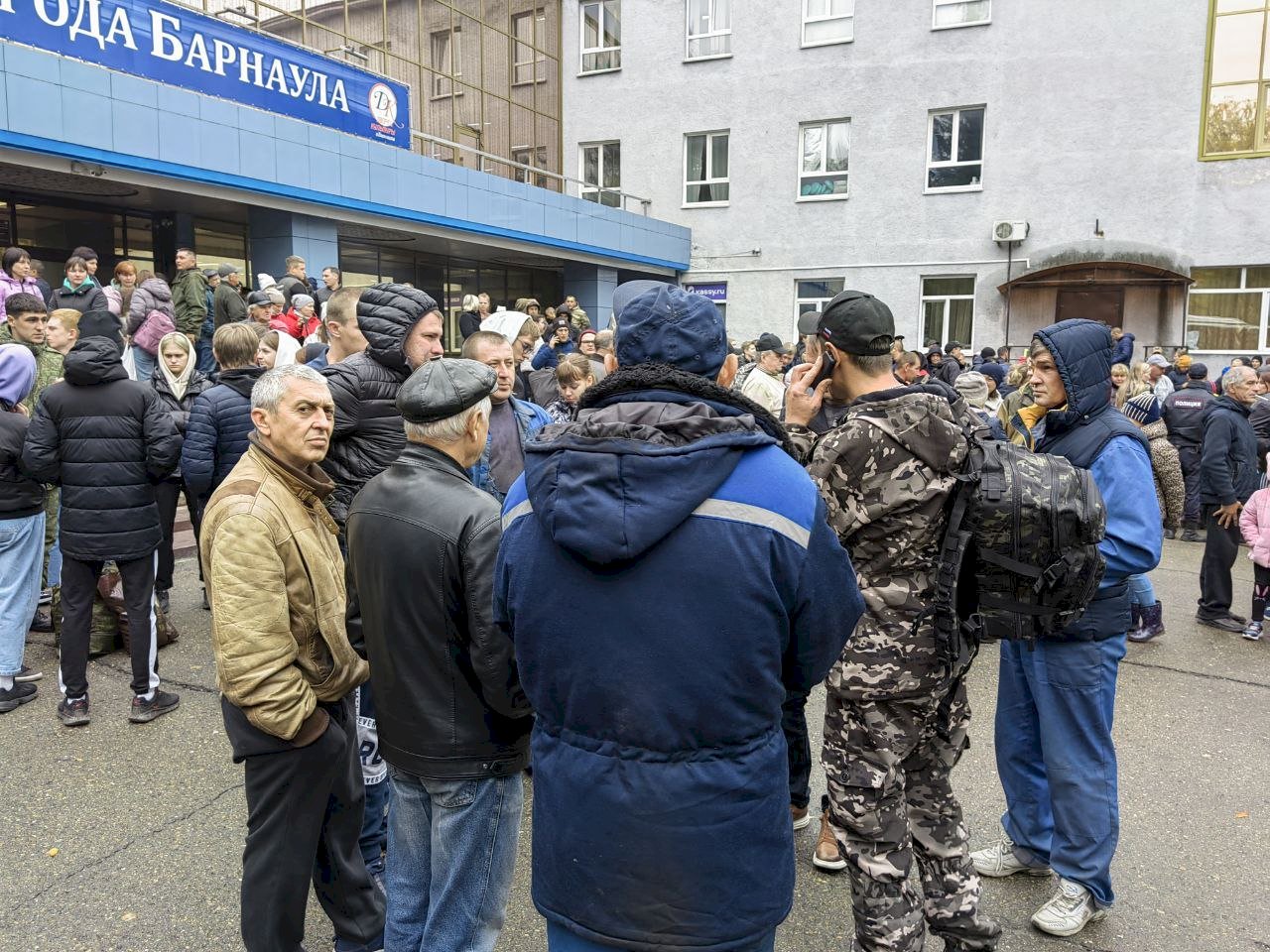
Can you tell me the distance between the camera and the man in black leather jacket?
2.31m

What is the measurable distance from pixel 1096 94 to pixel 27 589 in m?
20.4

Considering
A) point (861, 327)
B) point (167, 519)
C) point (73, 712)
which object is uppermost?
point (861, 327)

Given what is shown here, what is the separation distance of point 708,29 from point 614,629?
23.4 meters

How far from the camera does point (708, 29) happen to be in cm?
2194

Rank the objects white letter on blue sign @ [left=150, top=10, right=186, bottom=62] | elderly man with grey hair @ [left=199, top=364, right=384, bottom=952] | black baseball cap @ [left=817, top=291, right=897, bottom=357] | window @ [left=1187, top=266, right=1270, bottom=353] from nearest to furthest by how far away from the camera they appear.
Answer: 1. elderly man with grey hair @ [left=199, top=364, right=384, bottom=952]
2. black baseball cap @ [left=817, top=291, right=897, bottom=357]
3. white letter on blue sign @ [left=150, top=10, right=186, bottom=62]
4. window @ [left=1187, top=266, right=1270, bottom=353]

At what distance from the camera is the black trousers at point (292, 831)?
251cm

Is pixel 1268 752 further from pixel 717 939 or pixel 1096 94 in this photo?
pixel 1096 94

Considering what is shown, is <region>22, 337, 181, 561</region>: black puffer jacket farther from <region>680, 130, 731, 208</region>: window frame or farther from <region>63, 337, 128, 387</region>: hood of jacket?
<region>680, 130, 731, 208</region>: window frame

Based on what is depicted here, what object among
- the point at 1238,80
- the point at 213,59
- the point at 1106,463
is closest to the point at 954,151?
the point at 1238,80

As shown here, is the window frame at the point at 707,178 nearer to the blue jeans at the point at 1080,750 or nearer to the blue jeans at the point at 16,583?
the blue jeans at the point at 16,583

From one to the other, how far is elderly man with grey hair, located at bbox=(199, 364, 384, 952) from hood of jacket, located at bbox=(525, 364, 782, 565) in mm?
1111

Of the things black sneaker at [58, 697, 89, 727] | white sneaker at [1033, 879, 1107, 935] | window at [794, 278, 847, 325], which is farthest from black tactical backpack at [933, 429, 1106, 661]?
window at [794, 278, 847, 325]

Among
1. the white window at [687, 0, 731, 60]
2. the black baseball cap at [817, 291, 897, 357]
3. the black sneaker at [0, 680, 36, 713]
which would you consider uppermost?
the white window at [687, 0, 731, 60]

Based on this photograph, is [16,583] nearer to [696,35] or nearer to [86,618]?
[86,618]
